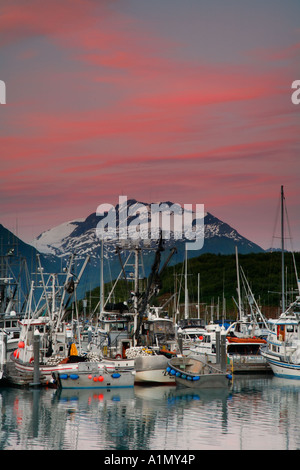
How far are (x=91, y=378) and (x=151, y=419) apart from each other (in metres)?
10.1

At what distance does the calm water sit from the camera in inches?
1415

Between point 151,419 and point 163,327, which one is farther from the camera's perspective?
point 163,327

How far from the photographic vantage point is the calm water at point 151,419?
3594 centimetres

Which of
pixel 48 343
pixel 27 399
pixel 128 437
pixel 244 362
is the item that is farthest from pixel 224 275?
pixel 128 437

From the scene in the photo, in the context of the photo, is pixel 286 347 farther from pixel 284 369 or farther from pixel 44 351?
pixel 44 351

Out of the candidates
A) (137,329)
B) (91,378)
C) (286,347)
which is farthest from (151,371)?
(286,347)

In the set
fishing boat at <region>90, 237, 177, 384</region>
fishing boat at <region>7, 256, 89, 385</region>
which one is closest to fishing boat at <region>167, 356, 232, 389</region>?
fishing boat at <region>90, 237, 177, 384</region>

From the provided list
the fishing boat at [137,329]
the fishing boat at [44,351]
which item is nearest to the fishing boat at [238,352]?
the fishing boat at [137,329]

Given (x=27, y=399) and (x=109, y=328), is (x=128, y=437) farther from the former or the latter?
(x=109, y=328)

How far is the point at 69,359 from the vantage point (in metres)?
53.2

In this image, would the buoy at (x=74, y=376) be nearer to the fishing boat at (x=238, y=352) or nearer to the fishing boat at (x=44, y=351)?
the fishing boat at (x=44, y=351)

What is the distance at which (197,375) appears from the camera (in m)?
53.5

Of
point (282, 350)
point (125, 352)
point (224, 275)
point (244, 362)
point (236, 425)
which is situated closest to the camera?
point (236, 425)
